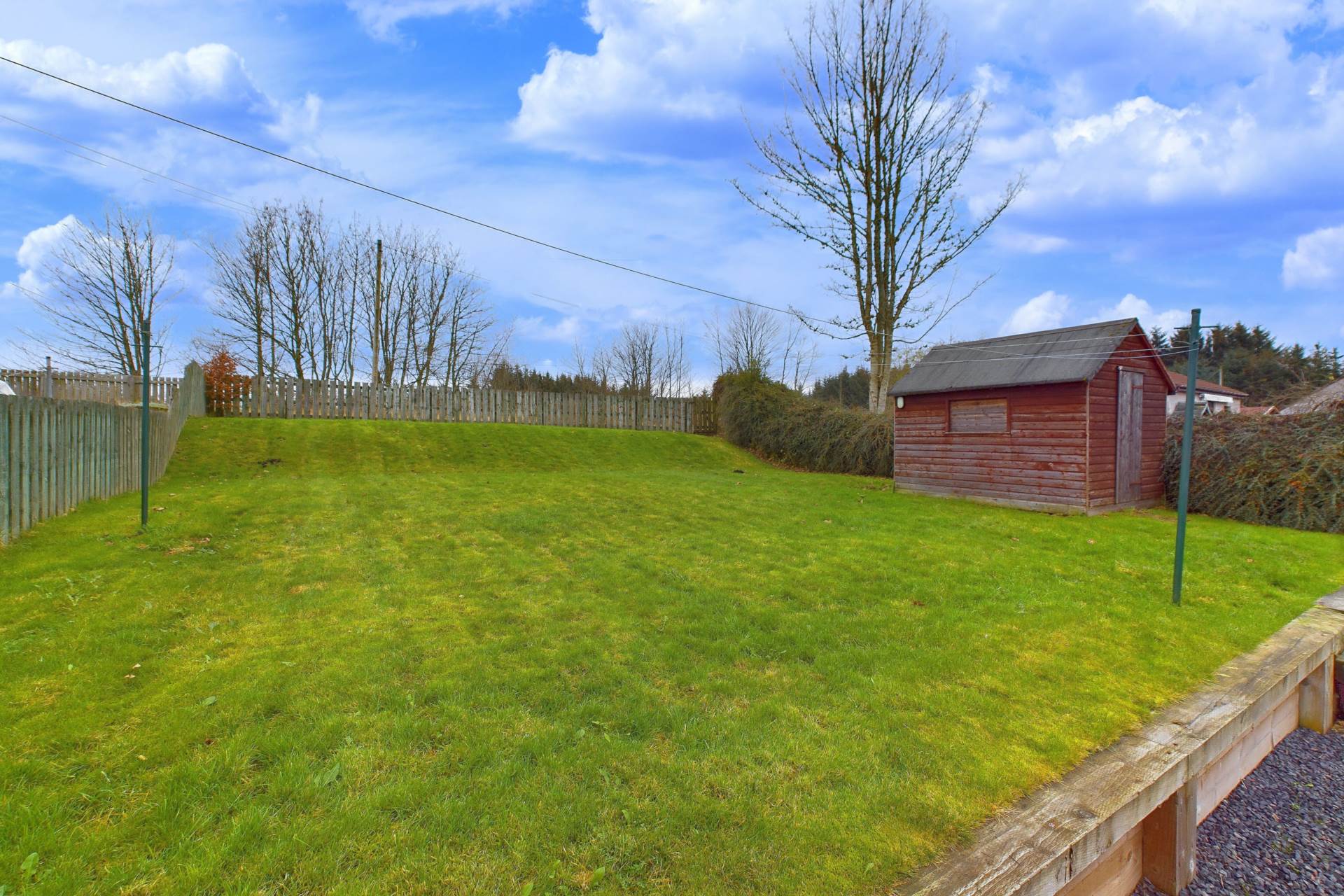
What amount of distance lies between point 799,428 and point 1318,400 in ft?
44.2

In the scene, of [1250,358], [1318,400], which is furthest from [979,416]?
[1250,358]

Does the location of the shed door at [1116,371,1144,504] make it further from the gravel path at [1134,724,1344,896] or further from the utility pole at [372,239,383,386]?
the utility pole at [372,239,383,386]

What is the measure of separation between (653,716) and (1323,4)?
1185 cm

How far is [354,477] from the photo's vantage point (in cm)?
1170

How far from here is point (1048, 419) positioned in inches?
440

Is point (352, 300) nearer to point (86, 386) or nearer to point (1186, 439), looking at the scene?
point (86, 386)

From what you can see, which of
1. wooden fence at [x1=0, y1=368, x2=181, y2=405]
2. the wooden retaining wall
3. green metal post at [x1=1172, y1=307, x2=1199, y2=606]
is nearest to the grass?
the wooden retaining wall

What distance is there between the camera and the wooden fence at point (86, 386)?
15.7 meters

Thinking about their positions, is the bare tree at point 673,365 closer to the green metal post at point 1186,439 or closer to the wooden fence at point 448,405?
the wooden fence at point 448,405

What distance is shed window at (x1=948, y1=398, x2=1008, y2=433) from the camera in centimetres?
1198

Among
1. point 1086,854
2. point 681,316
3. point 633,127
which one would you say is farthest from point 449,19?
point 681,316

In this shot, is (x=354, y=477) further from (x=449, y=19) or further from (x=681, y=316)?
(x=681, y=316)

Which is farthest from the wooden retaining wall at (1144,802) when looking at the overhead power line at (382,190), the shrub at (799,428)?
the shrub at (799,428)

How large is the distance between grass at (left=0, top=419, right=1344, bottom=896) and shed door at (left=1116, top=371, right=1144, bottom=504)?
12.5 feet
